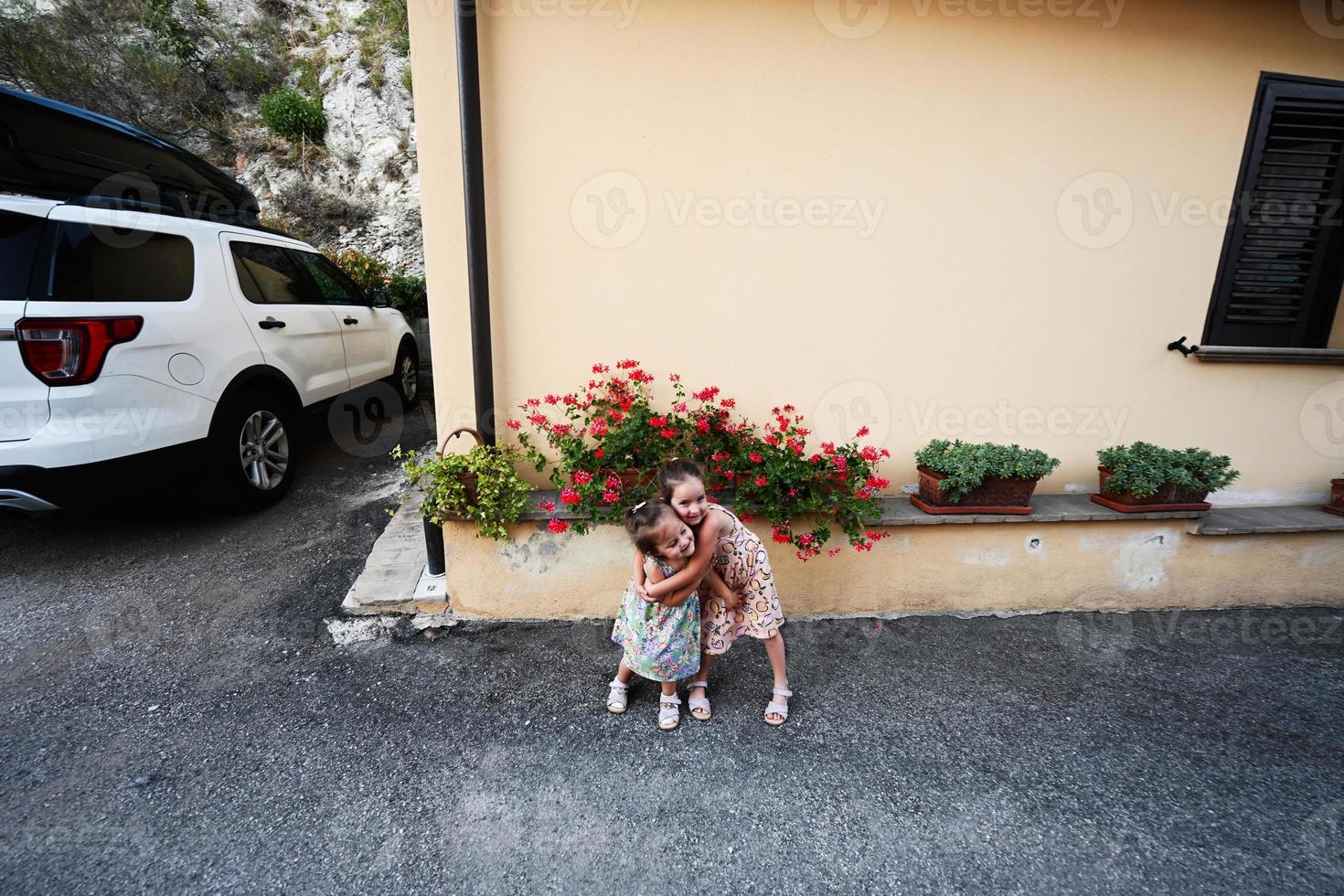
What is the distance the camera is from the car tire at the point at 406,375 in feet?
19.9

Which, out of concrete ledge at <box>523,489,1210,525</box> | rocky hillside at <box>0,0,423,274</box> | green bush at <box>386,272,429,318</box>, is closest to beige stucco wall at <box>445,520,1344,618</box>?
concrete ledge at <box>523,489,1210,525</box>

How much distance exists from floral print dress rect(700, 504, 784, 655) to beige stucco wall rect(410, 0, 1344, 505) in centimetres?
84

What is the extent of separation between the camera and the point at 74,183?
3496mm

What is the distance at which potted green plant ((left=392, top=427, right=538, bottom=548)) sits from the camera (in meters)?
2.54

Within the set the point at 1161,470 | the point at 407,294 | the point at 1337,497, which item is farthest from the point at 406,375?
the point at 1337,497

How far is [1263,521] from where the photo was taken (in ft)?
9.94

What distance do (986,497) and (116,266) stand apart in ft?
15.1

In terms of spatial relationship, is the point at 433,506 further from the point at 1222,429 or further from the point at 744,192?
the point at 1222,429

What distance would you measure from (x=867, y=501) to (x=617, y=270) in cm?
162

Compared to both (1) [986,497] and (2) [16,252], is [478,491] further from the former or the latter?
(1) [986,497]

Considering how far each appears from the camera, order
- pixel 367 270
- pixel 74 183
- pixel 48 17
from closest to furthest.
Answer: pixel 74 183, pixel 367 270, pixel 48 17

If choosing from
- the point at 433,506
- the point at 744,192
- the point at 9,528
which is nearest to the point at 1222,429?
the point at 744,192

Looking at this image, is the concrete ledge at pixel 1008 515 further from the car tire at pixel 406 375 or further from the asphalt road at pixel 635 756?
the car tire at pixel 406 375

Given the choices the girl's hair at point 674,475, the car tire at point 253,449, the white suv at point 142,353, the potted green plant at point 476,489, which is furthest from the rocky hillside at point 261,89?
the girl's hair at point 674,475
